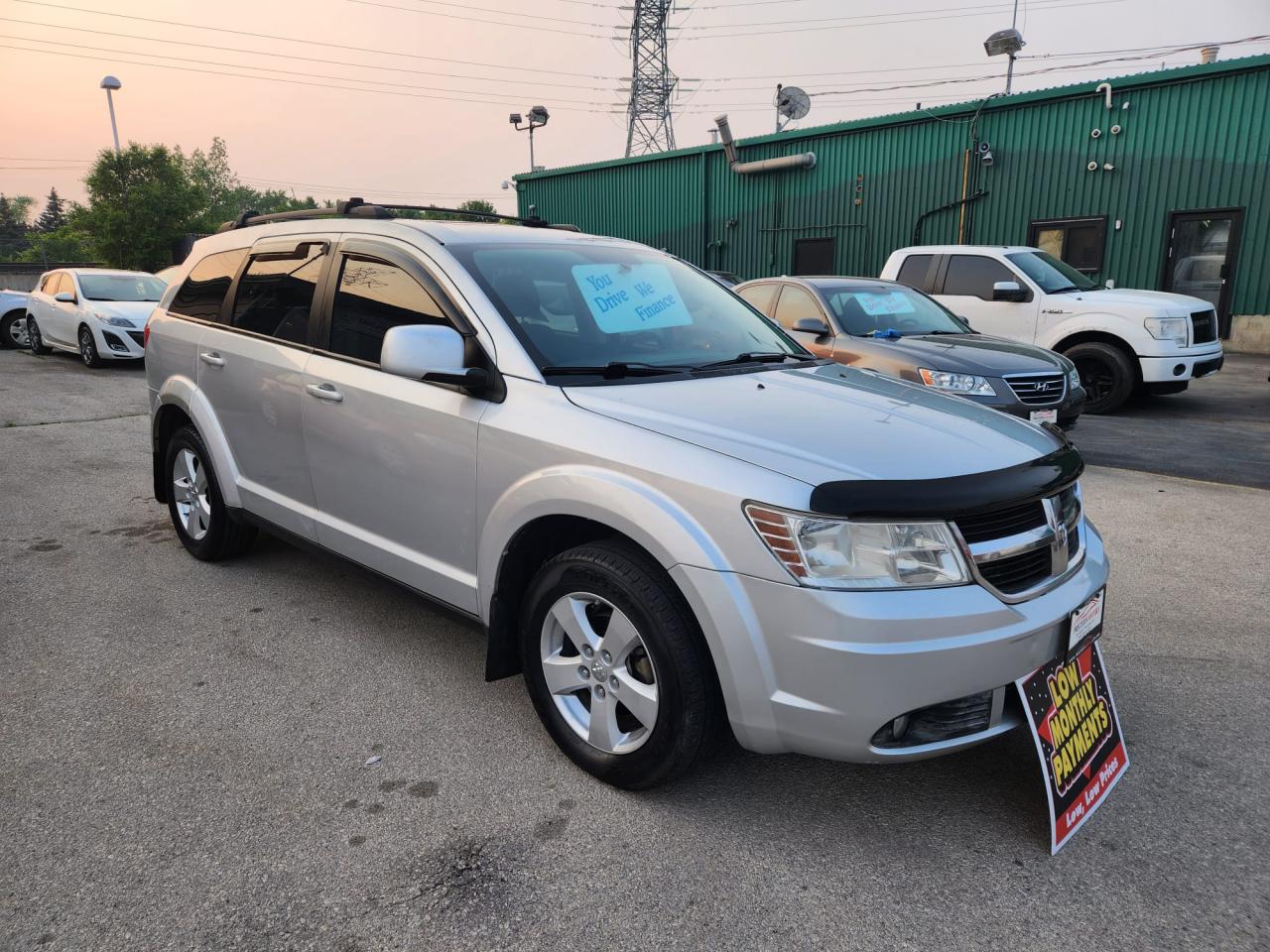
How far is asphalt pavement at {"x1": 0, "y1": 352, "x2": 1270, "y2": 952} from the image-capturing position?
83.3 inches

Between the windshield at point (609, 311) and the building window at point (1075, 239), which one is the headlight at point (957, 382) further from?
the building window at point (1075, 239)

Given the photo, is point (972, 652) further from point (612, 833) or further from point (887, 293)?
point (887, 293)

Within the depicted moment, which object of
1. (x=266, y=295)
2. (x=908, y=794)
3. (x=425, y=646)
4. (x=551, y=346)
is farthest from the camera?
(x=266, y=295)

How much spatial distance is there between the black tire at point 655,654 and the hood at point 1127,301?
884 cm

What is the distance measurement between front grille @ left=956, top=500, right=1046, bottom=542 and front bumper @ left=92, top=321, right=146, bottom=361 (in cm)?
1423

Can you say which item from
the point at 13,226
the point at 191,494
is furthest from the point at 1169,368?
the point at 13,226

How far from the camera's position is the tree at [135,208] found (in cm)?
3759

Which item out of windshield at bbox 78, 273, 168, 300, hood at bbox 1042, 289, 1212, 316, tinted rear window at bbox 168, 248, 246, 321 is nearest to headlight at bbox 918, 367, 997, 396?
hood at bbox 1042, 289, 1212, 316

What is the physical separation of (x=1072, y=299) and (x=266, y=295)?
8722 mm

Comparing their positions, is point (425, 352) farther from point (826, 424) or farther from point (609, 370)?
point (826, 424)

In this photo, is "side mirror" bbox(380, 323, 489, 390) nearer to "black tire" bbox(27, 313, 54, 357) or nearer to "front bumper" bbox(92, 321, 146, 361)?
"front bumper" bbox(92, 321, 146, 361)

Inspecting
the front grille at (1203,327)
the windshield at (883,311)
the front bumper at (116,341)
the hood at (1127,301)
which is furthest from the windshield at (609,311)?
the front bumper at (116,341)

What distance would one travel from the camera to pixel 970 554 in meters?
2.22

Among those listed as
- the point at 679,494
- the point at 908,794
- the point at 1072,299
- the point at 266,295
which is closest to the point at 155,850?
the point at 679,494
